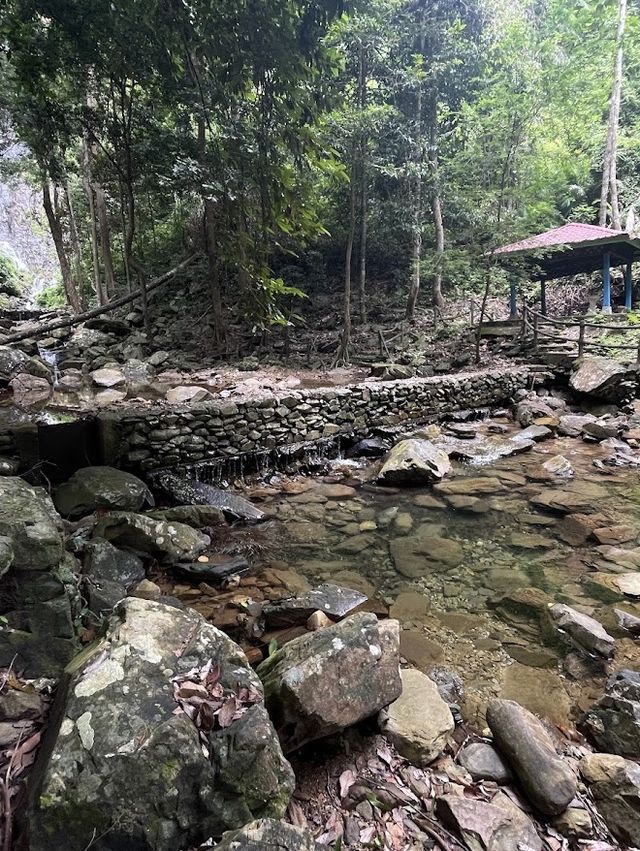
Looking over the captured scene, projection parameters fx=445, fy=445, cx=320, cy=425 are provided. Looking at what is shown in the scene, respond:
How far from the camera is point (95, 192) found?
16156 millimetres

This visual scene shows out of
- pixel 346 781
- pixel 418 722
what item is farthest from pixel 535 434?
pixel 346 781

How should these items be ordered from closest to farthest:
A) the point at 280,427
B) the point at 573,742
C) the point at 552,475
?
1. the point at 573,742
2. the point at 552,475
3. the point at 280,427

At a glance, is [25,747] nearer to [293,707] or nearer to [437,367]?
[293,707]

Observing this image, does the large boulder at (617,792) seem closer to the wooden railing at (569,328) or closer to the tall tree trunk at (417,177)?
the wooden railing at (569,328)

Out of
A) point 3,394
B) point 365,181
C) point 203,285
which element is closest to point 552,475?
point 3,394

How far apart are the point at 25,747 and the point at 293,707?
1.08 metres

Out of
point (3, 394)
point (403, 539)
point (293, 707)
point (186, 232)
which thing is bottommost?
point (403, 539)

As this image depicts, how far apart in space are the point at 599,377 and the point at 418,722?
9.90m

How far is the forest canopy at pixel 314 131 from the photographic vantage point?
6.99 meters

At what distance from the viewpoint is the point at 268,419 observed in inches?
303

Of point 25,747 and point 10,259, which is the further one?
point 10,259

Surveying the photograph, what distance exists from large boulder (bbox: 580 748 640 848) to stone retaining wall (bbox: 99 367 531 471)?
236 inches

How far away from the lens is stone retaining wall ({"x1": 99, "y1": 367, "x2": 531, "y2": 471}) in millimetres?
6598

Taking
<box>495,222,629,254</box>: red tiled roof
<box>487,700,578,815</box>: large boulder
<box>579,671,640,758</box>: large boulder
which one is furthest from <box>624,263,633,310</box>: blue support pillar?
<box>487,700,578,815</box>: large boulder
